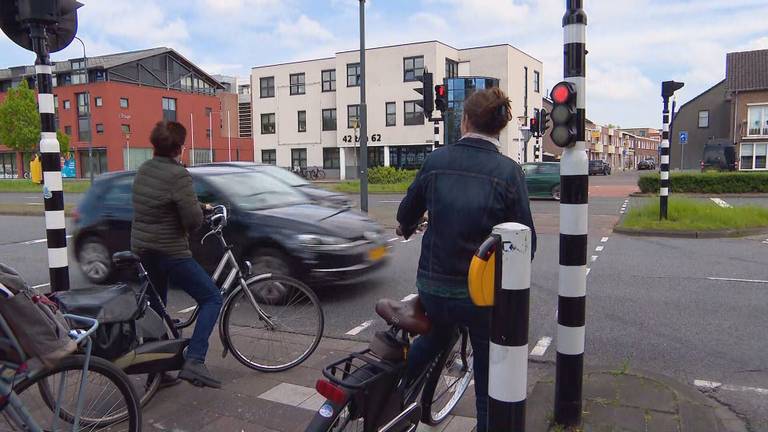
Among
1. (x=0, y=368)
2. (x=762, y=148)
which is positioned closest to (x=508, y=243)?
(x=0, y=368)

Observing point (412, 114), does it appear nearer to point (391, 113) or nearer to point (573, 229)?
point (391, 113)

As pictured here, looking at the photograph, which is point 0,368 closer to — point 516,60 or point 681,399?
point 681,399

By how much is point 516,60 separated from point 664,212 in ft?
117

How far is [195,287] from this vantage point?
3938mm

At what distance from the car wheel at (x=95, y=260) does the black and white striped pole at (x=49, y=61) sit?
2.84 meters

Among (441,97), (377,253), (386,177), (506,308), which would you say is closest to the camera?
(506,308)

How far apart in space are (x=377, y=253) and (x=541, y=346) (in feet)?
7.78

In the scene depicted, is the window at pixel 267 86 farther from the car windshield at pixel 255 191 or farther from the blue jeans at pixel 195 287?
the blue jeans at pixel 195 287

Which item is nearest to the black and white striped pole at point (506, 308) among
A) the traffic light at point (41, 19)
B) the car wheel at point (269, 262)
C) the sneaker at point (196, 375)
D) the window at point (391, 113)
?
the sneaker at point (196, 375)

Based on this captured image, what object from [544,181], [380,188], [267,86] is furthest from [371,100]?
[544,181]

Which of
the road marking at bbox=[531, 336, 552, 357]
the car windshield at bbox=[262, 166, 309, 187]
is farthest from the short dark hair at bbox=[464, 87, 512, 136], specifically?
the car windshield at bbox=[262, 166, 309, 187]

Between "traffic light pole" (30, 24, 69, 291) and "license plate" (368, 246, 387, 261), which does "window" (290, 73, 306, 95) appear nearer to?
"license plate" (368, 246, 387, 261)

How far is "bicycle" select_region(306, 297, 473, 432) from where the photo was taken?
2398 millimetres

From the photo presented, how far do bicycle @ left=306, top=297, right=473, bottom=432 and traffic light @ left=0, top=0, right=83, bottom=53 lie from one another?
3.67 m
